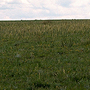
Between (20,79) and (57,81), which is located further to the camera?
(20,79)

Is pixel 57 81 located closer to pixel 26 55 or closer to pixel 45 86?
pixel 45 86

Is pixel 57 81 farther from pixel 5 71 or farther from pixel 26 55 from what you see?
pixel 26 55

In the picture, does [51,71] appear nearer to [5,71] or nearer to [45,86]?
[45,86]

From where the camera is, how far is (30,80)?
22.2 ft

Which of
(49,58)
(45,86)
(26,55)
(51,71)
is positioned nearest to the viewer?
(45,86)

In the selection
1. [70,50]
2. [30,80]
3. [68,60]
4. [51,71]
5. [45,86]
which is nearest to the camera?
[45,86]

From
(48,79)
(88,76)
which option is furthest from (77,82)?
(48,79)

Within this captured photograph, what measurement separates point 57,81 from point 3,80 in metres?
2.34

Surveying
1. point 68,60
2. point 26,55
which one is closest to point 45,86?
point 68,60

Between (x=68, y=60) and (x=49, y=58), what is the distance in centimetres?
128

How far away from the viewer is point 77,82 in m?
6.63

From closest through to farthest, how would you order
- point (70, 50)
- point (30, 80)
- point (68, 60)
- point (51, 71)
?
point (30, 80), point (51, 71), point (68, 60), point (70, 50)

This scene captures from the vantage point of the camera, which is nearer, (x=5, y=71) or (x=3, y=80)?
(x=3, y=80)

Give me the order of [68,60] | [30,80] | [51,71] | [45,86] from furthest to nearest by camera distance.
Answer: [68,60], [51,71], [30,80], [45,86]
